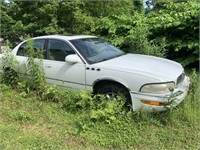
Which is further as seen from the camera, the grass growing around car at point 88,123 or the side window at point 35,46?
the side window at point 35,46

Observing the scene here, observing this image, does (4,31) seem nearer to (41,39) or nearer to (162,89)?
(41,39)

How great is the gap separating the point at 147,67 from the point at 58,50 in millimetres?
1950

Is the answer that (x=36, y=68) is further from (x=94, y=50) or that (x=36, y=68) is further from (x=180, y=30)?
(x=180, y=30)

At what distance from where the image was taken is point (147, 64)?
4719 millimetres

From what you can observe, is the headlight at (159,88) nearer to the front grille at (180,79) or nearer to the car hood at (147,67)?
the car hood at (147,67)

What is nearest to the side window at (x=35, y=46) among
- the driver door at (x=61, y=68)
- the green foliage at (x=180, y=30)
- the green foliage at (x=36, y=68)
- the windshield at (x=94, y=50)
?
the driver door at (x=61, y=68)

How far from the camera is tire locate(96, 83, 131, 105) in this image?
173 inches

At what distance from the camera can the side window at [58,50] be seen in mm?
5254

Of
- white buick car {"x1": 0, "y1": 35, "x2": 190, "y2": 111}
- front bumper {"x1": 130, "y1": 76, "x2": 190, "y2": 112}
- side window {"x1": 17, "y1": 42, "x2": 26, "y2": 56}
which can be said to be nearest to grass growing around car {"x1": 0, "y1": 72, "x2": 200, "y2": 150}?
front bumper {"x1": 130, "y1": 76, "x2": 190, "y2": 112}

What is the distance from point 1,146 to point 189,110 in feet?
9.78

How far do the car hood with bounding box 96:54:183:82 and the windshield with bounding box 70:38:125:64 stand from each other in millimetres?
233

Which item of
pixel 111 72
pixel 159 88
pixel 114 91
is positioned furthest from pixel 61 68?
pixel 159 88

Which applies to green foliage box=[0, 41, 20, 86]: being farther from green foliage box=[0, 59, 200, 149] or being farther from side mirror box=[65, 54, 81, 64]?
side mirror box=[65, 54, 81, 64]

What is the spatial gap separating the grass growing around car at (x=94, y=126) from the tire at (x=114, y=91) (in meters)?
0.23
